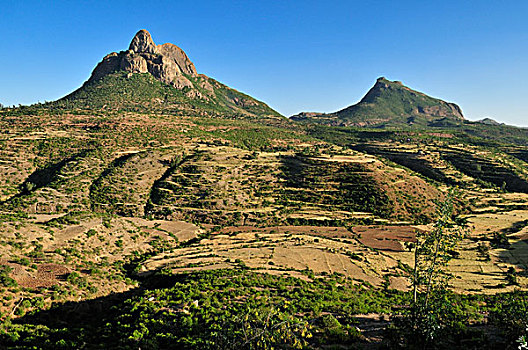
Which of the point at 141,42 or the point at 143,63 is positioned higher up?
the point at 141,42

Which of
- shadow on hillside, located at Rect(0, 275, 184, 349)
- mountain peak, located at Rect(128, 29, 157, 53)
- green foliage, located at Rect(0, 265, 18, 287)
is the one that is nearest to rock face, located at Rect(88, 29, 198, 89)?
mountain peak, located at Rect(128, 29, 157, 53)

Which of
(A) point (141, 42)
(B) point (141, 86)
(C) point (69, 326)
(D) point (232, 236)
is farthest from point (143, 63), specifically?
(C) point (69, 326)

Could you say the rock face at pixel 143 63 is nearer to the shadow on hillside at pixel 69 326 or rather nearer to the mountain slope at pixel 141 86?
the mountain slope at pixel 141 86

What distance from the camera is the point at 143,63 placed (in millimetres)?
172250

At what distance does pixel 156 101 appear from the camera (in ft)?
497

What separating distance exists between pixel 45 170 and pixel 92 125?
31.2m

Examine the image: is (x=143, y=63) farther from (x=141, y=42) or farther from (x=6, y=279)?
(x=6, y=279)

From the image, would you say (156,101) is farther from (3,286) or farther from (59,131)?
(3,286)

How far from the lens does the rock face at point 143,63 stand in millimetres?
169625

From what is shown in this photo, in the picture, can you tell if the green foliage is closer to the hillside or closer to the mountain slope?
the hillside

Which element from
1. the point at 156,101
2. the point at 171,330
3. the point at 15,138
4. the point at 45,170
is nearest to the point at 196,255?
the point at 171,330

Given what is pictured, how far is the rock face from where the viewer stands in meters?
170

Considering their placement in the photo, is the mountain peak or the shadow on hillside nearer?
the shadow on hillside


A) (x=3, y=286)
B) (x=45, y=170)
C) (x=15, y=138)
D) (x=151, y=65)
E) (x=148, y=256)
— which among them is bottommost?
(x=148, y=256)
